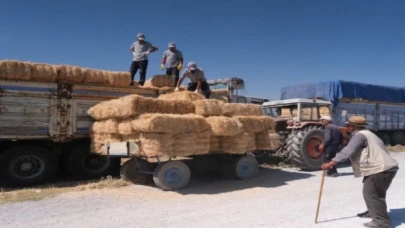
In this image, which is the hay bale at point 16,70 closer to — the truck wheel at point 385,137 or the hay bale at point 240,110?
A: the hay bale at point 240,110

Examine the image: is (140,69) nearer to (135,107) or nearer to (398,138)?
(135,107)

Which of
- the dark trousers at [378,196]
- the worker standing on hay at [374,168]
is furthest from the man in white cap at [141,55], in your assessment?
the dark trousers at [378,196]

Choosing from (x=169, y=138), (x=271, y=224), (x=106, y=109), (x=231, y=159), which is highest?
(x=106, y=109)

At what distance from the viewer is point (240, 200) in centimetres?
718

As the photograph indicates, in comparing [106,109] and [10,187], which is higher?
[106,109]

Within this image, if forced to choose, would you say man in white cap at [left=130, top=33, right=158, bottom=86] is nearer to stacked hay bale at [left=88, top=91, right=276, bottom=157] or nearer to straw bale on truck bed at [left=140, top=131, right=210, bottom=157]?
stacked hay bale at [left=88, top=91, right=276, bottom=157]

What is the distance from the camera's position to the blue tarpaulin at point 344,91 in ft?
52.6

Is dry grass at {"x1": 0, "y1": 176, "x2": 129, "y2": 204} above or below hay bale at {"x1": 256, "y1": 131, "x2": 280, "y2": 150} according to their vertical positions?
below

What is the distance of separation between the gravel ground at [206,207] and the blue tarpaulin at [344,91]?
25.0 ft

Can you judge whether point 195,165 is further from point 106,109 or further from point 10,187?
point 10,187

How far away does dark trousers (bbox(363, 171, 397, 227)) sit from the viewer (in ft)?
17.7

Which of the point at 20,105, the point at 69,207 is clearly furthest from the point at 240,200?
the point at 20,105

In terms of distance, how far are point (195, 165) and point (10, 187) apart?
4.27m

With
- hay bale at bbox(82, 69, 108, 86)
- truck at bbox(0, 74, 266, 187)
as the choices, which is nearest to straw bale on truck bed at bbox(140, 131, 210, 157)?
truck at bbox(0, 74, 266, 187)
